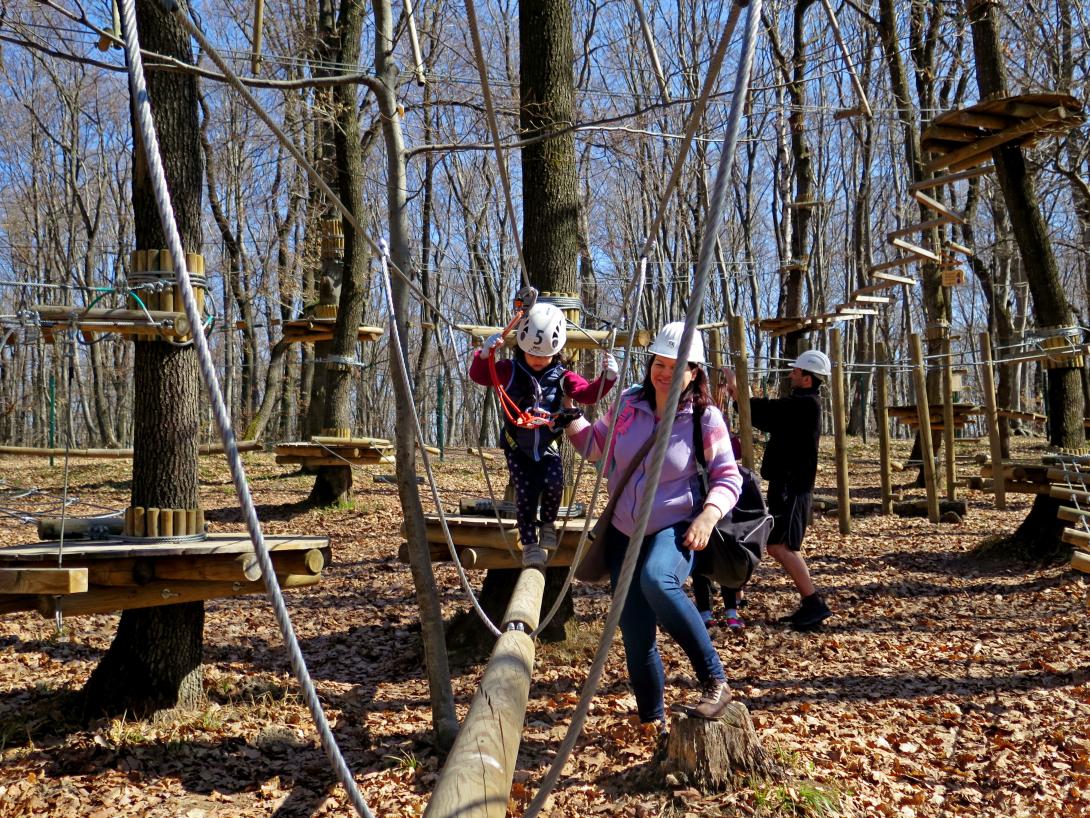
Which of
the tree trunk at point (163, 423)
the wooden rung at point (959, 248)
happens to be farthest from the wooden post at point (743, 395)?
the wooden rung at point (959, 248)

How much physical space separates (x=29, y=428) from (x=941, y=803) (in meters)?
32.1

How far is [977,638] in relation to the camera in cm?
553

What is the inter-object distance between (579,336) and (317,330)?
626 centimetres

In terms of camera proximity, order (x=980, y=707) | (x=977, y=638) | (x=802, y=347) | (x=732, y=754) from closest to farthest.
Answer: (x=732, y=754)
(x=980, y=707)
(x=977, y=638)
(x=802, y=347)

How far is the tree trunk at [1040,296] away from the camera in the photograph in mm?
7250

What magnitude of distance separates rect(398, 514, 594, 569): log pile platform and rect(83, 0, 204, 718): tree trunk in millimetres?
1165

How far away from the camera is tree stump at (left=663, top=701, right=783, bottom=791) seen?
3.33 m

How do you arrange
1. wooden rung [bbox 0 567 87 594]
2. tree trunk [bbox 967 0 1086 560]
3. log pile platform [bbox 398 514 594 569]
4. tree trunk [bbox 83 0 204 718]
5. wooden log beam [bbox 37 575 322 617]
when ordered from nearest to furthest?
1. wooden rung [bbox 0 567 87 594]
2. wooden log beam [bbox 37 575 322 617]
3. tree trunk [bbox 83 0 204 718]
4. log pile platform [bbox 398 514 594 569]
5. tree trunk [bbox 967 0 1086 560]

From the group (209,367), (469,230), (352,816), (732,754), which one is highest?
(469,230)

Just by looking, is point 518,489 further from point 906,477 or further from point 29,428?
point 29,428

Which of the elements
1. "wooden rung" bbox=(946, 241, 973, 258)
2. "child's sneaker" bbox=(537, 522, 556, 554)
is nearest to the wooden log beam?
"child's sneaker" bbox=(537, 522, 556, 554)

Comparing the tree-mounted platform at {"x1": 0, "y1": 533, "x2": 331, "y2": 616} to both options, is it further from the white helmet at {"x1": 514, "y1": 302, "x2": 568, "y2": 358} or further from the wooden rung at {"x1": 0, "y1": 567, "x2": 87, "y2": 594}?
the white helmet at {"x1": 514, "y1": 302, "x2": 568, "y2": 358}

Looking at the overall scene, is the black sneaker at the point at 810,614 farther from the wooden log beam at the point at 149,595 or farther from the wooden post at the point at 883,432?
the wooden post at the point at 883,432

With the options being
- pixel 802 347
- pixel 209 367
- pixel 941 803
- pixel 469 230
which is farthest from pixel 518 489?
pixel 469 230
